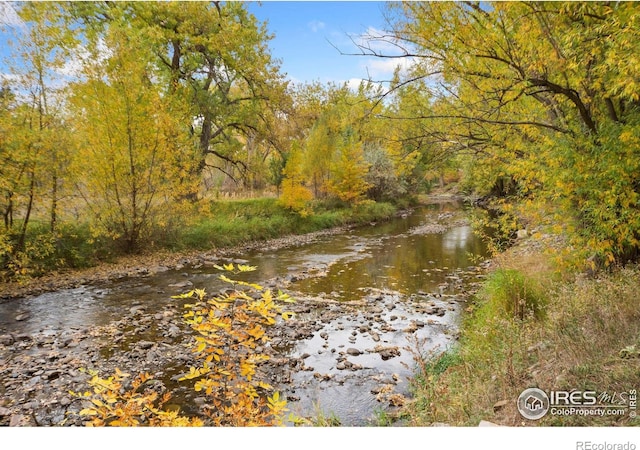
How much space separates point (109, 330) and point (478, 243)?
1382cm

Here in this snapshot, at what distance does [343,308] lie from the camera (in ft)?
27.4

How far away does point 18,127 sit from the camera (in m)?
9.17

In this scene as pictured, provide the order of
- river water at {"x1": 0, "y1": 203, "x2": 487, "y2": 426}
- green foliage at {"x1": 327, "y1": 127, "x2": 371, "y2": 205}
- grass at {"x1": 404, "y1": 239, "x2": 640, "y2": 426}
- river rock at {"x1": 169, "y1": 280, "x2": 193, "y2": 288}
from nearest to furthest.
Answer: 1. grass at {"x1": 404, "y1": 239, "x2": 640, "y2": 426}
2. river water at {"x1": 0, "y1": 203, "x2": 487, "y2": 426}
3. river rock at {"x1": 169, "y1": 280, "x2": 193, "y2": 288}
4. green foliage at {"x1": 327, "y1": 127, "x2": 371, "y2": 205}

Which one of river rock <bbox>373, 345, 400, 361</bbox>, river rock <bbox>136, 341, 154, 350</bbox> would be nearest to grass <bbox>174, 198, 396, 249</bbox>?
river rock <bbox>136, 341, 154, 350</bbox>

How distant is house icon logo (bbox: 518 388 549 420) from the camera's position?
2.95 meters

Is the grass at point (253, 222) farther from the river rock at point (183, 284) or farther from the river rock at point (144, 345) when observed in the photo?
the river rock at point (144, 345)

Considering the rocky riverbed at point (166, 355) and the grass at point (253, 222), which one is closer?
the rocky riverbed at point (166, 355)

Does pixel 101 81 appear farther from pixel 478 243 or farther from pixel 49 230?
pixel 478 243

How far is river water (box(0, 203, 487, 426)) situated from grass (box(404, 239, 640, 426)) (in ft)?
1.84

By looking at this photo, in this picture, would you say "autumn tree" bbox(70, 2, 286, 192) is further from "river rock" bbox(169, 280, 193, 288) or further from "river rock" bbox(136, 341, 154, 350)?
"river rock" bbox(136, 341, 154, 350)

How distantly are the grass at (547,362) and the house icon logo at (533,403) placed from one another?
5 cm

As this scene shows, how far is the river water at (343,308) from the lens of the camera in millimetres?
5059

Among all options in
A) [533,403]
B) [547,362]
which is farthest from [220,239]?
[533,403]

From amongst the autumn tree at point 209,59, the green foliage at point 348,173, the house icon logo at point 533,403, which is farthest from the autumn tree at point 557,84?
the green foliage at point 348,173
